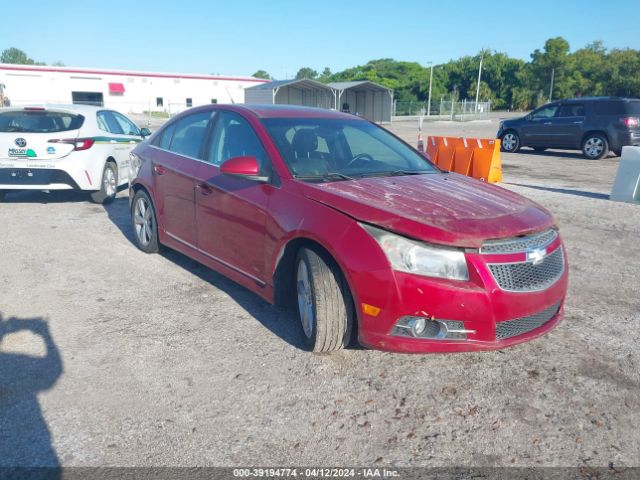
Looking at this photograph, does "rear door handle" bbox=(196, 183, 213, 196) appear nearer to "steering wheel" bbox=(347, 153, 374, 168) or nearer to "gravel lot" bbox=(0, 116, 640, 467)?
"gravel lot" bbox=(0, 116, 640, 467)

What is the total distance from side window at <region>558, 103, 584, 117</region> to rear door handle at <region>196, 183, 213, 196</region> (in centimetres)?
1492

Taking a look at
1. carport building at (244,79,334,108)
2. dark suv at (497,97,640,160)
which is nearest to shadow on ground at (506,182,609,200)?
dark suv at (497,97,640,160)

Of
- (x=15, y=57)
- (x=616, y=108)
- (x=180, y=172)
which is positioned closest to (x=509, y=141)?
(x=616, y=108)

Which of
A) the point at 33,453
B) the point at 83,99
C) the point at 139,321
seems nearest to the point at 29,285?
the point at 139,321

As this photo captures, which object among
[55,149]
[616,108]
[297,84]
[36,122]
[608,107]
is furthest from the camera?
[297,84]

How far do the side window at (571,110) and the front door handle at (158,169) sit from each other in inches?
576

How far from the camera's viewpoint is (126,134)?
9477mm

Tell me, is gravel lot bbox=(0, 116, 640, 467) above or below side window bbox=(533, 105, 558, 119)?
below

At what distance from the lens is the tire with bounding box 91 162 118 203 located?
852 cm

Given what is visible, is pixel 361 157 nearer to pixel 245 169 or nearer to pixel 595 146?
pixel 245 169

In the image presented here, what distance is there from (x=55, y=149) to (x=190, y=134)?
3.66 metres

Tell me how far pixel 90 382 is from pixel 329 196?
1.85 metres

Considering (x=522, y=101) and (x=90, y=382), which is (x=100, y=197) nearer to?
(x=90, y=382)

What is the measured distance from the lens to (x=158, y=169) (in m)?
5.36
